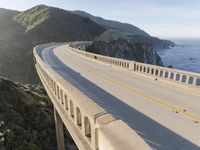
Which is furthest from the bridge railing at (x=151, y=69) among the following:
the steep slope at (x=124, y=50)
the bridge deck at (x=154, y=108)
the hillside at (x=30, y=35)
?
the hillside at (x=30, y=35)

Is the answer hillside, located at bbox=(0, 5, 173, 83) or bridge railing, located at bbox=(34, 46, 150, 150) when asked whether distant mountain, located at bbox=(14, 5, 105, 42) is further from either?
bridge railing, located at bbox=(34, 46, 150, 150)

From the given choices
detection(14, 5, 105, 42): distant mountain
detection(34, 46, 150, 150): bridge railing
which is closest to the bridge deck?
detection(34, 46, 150, 150): bridge railing

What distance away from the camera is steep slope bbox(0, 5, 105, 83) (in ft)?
181

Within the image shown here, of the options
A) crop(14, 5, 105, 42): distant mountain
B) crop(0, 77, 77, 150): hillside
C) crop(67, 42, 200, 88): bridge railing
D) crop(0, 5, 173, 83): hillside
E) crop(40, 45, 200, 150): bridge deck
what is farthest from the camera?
crop(14, 5, 105, 42): distant mountain

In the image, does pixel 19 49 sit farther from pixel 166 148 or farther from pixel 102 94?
pixel 166 148

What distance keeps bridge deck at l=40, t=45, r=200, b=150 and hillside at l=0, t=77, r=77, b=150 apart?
4830 millimetres

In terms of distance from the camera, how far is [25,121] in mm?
12867

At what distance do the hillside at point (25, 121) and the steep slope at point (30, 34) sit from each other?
36.1m

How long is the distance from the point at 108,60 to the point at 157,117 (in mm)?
16143

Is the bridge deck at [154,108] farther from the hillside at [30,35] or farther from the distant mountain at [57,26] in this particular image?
the distant mountain at [57,26]

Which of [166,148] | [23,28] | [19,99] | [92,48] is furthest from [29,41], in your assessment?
[166,148]

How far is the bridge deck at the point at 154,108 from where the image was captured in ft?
18.3

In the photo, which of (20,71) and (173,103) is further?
(20,71)

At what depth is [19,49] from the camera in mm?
64000
